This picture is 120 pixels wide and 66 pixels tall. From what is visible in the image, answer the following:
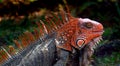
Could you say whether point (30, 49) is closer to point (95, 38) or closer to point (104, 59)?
point (95, 38)

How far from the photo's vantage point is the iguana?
4250mm

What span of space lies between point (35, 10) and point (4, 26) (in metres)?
1.65

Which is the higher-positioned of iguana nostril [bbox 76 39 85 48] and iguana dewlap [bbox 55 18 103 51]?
iguana dewlap [bbox 55 18 103 51]

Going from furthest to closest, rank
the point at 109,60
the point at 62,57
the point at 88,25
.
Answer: the point at 109,60
the point at 88,25
the point at 62,57

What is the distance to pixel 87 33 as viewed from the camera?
4328 mm

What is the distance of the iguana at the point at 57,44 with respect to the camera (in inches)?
167

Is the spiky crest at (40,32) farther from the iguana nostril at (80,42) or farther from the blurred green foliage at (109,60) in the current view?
the blurred green foliage at (109,60)

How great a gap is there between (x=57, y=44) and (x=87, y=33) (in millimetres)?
363

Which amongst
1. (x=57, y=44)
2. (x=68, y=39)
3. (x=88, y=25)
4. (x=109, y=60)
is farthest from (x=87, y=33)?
(x=109, y=60)

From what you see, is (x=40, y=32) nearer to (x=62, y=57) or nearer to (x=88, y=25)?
(x=62, y=57)

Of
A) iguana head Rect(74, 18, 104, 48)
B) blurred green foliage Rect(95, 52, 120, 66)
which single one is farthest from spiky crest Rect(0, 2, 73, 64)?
blurred green foliage Rect(95, 52, 120, 66)

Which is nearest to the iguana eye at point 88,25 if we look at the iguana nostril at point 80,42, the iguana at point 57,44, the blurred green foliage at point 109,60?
the iguana at point 57,44

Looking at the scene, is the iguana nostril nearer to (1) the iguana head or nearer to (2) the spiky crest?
(1) the iguana head

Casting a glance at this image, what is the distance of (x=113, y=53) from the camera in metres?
7.51
